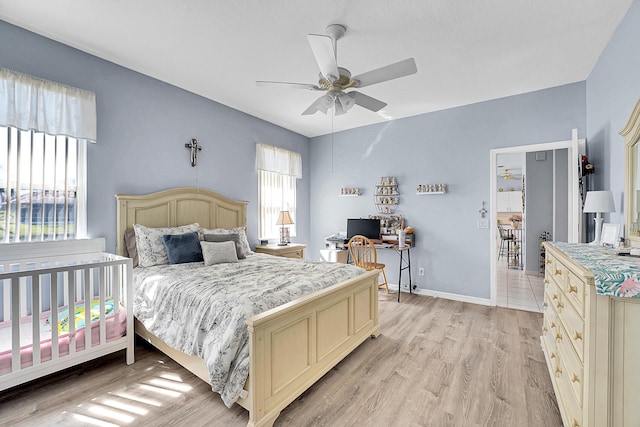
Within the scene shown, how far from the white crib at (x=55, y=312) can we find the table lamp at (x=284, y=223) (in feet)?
7.70

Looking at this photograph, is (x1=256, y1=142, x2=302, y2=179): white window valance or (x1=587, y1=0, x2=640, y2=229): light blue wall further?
(x1=256, y1=142, x2=302, y2=179): white window valance

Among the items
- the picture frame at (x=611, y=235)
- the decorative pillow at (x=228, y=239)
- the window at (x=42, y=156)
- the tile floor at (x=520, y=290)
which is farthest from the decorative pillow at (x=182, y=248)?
the tile floor at (x=520, y=290)

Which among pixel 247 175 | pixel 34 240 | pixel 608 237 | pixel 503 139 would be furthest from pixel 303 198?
pixel 608 237

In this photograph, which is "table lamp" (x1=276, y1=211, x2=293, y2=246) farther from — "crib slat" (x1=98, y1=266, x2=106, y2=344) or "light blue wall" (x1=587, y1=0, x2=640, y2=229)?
"light blue wall" (x1=587, y1=0, x2=640, y2=229)

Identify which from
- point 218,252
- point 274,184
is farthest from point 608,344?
point 274,184

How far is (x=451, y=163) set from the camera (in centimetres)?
425

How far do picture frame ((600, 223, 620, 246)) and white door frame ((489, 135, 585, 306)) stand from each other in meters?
1.08

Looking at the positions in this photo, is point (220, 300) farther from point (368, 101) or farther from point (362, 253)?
point (362, 253)

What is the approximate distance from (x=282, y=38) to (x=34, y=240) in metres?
2.77

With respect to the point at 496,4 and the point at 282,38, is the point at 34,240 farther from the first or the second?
the point at 496,4

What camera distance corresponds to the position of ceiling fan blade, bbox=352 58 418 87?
2.11 metres

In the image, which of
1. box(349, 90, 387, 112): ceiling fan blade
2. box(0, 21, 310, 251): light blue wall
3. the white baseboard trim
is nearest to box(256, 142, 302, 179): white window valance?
box(0, 21, 310, 251): light blue wall

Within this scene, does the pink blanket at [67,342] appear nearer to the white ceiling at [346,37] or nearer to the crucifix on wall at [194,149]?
the crucifix on wall at [194,149]

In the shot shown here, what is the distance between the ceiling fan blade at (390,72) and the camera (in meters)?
2.11
